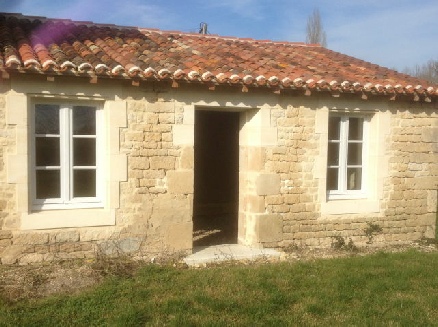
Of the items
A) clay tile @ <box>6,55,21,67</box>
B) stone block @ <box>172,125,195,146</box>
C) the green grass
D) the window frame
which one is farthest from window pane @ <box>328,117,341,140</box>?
clay tile @ <box>6,55,21,67</box>

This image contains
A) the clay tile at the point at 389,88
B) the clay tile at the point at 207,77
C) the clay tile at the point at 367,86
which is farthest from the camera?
the clay tile at the point at 389,88

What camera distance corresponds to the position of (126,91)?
277 inches

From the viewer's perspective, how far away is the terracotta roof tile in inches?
264

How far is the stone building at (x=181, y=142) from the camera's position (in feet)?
21.9

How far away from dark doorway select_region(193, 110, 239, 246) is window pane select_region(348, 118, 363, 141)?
338 cm

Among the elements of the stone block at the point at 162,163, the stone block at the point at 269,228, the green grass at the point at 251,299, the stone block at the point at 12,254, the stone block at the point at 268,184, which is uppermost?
the stone block at the point at 162,163

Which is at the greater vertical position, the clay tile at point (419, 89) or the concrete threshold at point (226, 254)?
the clay tile at point (419, 89)

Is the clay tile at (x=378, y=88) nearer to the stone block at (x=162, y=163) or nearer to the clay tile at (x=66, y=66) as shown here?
the stone block at (x=162, y=163)

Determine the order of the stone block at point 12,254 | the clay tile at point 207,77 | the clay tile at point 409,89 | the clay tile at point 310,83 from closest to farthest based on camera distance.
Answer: the stone block at point 12,254 → the clay tile at point 207,77 → the clay tile at point 310,83 → the clay tile at point 409,89

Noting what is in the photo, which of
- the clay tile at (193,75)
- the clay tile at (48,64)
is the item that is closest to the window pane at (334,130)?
the clay tile at (193,75)

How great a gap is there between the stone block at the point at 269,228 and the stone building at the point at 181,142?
0.07ft

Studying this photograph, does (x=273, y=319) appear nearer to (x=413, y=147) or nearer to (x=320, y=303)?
(x=320, y=303)

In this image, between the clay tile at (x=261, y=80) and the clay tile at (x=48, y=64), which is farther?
the clay tile at (x=261, y=80)

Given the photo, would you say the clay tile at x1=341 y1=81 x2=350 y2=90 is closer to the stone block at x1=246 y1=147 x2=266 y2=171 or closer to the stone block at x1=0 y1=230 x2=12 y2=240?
the stone block at x1=246 y1=147 x2=266 y2=171
